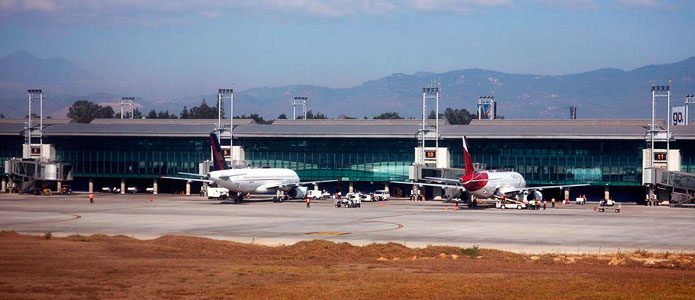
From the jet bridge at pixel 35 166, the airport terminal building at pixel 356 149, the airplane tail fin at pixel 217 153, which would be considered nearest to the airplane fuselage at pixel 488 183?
the airport terminal building at pixel 356 149

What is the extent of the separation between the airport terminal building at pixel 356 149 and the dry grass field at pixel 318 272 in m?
77.2

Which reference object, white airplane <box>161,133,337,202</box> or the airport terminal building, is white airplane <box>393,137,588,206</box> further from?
white airplane <box>161,133,337,202</box>

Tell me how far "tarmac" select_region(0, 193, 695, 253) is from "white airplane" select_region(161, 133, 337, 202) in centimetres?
654

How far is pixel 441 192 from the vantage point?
5089 inches

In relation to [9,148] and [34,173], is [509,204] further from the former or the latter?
[9,148]

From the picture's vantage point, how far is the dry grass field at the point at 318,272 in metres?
31.6

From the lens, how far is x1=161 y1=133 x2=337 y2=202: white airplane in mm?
104562

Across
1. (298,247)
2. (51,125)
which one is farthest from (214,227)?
(51,125)

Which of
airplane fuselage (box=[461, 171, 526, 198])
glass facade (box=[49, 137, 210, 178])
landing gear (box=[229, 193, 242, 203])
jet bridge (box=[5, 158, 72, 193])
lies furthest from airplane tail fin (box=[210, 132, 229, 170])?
jet bridge (box=[5, 158, 72, 193])

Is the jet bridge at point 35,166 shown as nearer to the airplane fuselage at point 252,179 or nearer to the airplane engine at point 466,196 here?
the airplane fuselage at point 252,179

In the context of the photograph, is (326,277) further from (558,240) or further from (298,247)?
(558,240)

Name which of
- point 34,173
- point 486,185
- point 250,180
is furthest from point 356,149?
point 34,173

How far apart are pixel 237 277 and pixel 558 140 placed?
96.5 m

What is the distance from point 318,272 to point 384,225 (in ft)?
111
